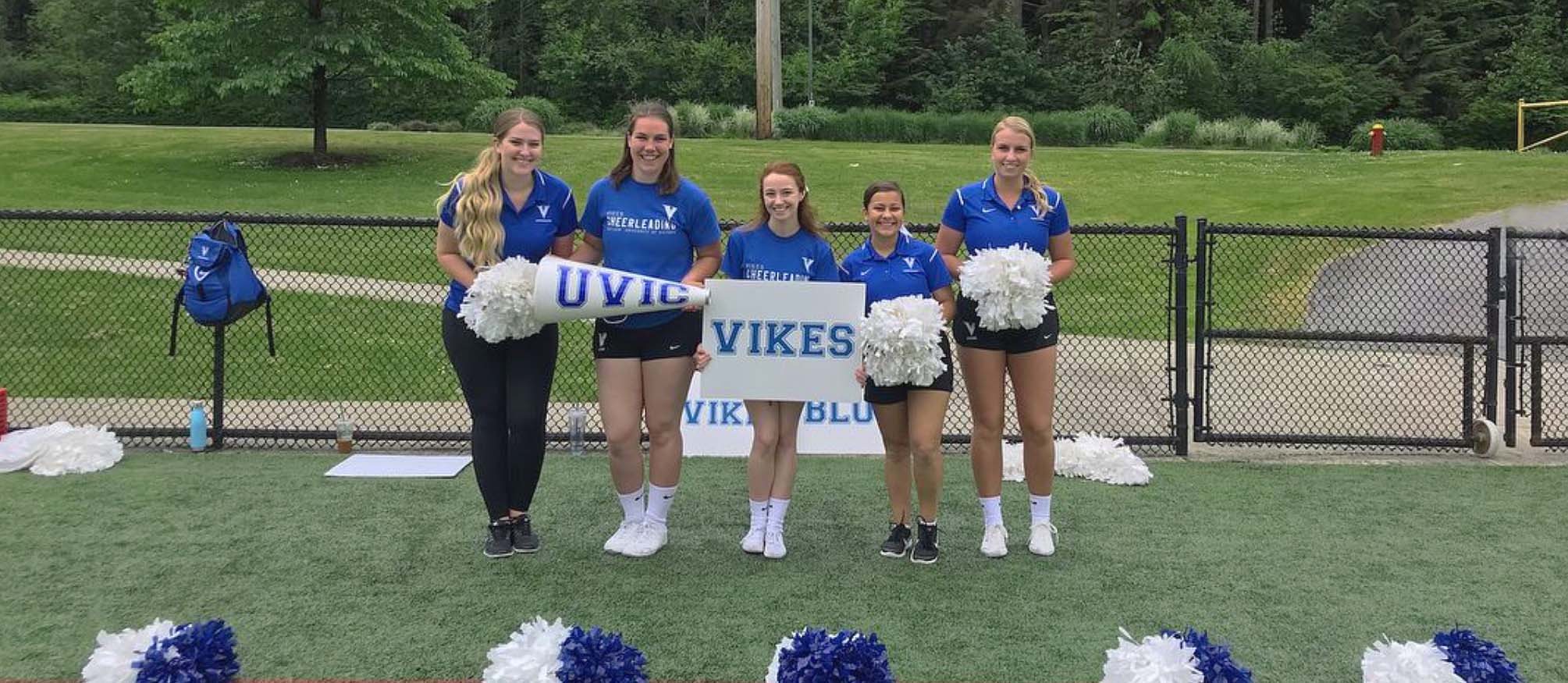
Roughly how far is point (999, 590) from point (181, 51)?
18824 millimetres

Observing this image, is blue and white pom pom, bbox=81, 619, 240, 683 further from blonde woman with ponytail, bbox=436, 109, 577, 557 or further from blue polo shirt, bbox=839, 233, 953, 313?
blue polo shirt, bbox=839, 233, 953, 313

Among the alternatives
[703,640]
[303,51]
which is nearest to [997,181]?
[703,640]

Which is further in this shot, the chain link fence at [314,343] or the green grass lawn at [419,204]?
the green grass lawn at [419,204]

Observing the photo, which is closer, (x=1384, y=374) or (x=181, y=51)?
(x=1384, y=374)

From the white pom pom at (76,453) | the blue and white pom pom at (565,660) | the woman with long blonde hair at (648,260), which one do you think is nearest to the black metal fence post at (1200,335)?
the woman with long blonde hair at (648,260)

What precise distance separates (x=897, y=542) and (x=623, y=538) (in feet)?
3.65

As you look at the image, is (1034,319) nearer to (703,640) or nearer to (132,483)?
(703,640)

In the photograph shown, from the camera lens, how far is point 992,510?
4680mm

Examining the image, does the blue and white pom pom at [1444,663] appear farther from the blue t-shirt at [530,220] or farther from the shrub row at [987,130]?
the shrub row at [987,130]

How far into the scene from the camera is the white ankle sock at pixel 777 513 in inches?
181

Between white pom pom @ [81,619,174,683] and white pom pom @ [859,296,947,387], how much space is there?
2429mm

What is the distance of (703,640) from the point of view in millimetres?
3746

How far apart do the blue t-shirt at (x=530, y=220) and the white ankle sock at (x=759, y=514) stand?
1.33 meters

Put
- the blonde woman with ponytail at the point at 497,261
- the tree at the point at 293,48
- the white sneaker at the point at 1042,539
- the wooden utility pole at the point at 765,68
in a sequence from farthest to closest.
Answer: the wooden utility pole at the point at 765,68 < the tree at the point at 293,48 < the white sneaker at the point at 1042,539 < the blonde woman with ponytail at the point at 497,261
